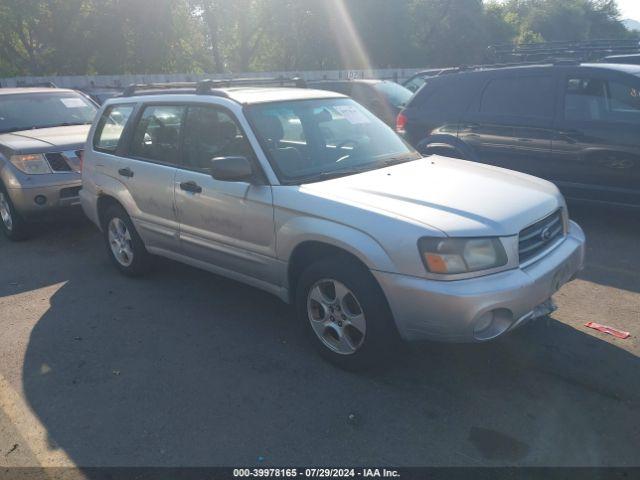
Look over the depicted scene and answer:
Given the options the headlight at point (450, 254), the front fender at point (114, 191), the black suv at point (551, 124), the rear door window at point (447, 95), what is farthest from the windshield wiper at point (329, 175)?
the rear door window at point (447, 95)

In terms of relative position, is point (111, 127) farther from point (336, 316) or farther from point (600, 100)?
point (600, 100)

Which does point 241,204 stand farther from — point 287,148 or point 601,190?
point 601,190

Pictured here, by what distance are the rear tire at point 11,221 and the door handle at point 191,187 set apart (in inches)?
133

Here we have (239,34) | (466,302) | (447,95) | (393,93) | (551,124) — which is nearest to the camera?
(466,302)

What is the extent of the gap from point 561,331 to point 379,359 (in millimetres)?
1487

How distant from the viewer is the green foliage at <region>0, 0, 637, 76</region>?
26.3m

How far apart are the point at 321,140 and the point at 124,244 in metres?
2.38

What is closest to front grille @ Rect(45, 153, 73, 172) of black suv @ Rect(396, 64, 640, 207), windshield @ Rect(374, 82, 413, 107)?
black suv @ Rect(396, 64, 640, 207)

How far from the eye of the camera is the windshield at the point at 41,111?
7.84 meters

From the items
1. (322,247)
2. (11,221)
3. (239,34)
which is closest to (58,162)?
(11,221)

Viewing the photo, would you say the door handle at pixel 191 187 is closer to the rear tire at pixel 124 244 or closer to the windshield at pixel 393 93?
the rear tire at pixel 124 244

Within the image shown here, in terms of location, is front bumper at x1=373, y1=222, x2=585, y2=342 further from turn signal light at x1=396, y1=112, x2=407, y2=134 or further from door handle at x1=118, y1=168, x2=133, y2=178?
turn signal light at x1=396, y1=112, x2=407, y2=134

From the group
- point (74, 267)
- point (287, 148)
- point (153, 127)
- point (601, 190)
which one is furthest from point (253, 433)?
point (601, 190)

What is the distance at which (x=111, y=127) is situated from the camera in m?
5.56
